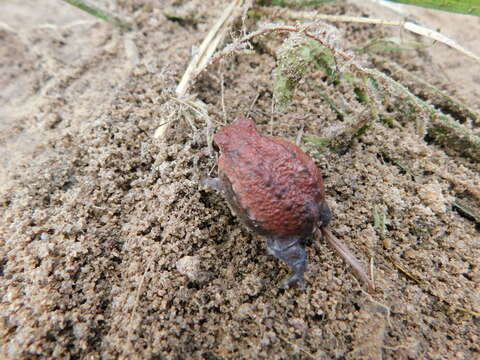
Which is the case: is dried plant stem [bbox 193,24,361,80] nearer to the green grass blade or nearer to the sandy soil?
the sandy soil

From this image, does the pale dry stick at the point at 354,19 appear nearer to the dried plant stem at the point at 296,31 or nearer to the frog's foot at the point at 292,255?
the dried plant stem at the point at 296,31

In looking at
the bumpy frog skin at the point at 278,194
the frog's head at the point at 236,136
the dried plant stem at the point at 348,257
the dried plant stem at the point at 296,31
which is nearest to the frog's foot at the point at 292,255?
the bumpy frog skin at the point at 278,194

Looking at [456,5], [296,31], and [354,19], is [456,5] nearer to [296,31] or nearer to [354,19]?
[354,19]

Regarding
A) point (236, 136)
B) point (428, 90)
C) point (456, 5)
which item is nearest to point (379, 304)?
point (236, 136)

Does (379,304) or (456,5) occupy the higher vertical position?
(456,5)

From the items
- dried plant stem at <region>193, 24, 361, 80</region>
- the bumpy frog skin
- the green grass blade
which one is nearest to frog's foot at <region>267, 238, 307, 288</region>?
the bumpy frog skin

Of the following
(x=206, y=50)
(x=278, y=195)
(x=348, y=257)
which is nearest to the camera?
(x=278, y=195)

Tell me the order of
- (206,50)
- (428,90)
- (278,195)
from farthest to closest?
(428,90)
(206,50)
(278,195)
